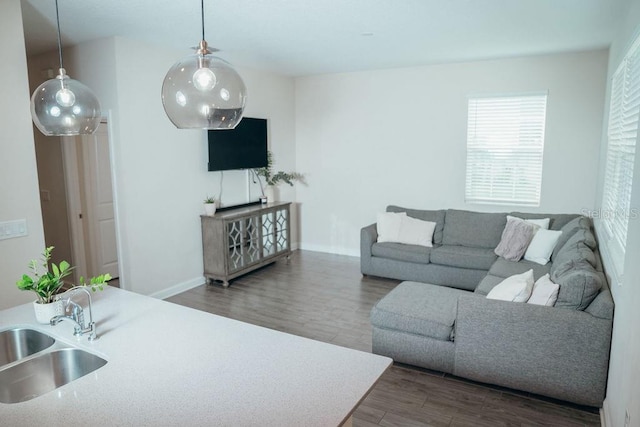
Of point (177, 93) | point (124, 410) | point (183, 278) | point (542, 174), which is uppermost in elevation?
point (177, 93)

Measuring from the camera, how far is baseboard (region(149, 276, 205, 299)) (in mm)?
4766

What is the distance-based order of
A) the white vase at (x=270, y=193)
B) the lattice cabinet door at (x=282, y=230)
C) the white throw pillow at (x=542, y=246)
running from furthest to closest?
the white vase at (x=270, y=193), the lattice cabinet door at (x=282, y=230), the white throw pillow at (x=542, y=246)

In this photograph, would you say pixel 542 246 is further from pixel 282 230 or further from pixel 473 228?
pixel 282 230

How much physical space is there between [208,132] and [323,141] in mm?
2084

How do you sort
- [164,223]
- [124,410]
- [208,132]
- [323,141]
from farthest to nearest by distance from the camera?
[323,141] < [208,132] < [164,223] < [124,410]

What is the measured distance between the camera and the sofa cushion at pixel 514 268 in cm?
418

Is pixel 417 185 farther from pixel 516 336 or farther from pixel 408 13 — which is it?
pixel 516 336

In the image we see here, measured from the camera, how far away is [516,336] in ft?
9.21

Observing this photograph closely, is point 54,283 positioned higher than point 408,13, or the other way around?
point 408,13

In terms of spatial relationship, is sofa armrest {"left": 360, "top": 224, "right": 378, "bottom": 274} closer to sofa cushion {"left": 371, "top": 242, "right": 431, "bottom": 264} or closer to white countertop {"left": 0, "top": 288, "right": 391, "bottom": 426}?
sofa cushion {"left": 371, "top": 242, "right": 431, "bottom": 264}

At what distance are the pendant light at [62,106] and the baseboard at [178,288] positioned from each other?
296cm

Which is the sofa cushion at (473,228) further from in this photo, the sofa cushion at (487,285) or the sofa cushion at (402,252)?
the sofa cushion at (487,285)

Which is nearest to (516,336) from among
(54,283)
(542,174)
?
(54,283)

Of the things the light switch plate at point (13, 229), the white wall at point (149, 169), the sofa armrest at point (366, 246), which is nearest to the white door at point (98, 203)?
the white wall at point (149, 169)
